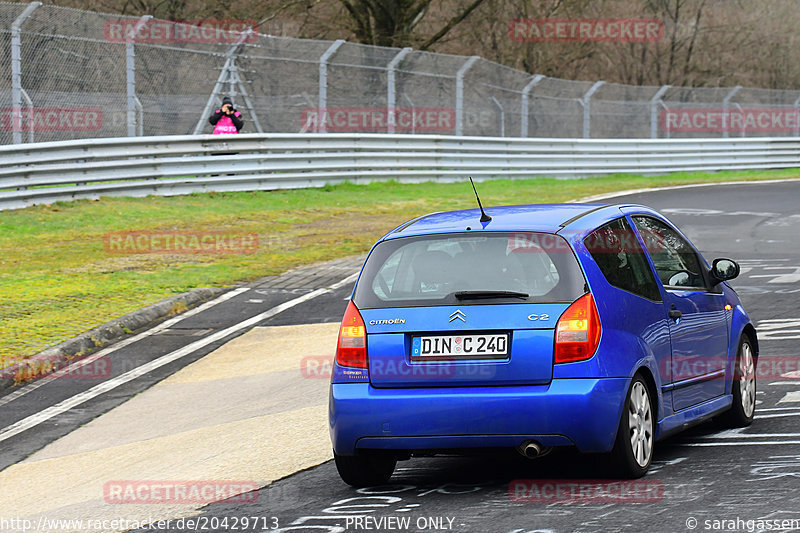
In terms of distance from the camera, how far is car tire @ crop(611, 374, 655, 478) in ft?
19.1

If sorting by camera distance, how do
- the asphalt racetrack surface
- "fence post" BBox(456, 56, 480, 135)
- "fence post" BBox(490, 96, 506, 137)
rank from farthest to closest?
"fence post" BBox(490, 96, 506, 137)
"fence post" BBox(456, 56, 480, 135)
the asphalt racetrack surface

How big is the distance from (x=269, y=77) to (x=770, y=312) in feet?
49.8

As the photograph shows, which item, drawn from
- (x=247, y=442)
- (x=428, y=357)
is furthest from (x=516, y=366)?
(x=247, y=442)

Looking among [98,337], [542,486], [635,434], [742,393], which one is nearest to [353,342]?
[542,486]

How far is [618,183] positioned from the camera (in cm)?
2847

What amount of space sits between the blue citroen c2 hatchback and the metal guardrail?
14.1 meters

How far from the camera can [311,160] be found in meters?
24.8

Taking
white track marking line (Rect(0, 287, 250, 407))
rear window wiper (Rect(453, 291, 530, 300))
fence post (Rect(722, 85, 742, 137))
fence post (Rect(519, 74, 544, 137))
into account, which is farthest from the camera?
fence post (Rect(722, 85, 742, 137))

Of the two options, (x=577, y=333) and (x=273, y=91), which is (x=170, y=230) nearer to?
(x=273, y=91)

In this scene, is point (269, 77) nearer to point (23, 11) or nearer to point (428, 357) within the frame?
point (23, 11)

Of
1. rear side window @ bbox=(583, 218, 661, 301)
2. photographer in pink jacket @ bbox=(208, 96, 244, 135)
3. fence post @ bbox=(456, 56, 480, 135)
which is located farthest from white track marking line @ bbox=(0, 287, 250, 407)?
fence post @ bbox=(456, 56, 480, 135)

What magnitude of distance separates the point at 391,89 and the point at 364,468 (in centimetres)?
2132

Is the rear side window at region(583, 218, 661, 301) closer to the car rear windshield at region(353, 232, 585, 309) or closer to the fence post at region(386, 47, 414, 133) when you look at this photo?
the car rear windshield at region(353, 232, 585, 309)

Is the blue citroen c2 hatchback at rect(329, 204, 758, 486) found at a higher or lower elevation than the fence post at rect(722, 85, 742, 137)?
lower
